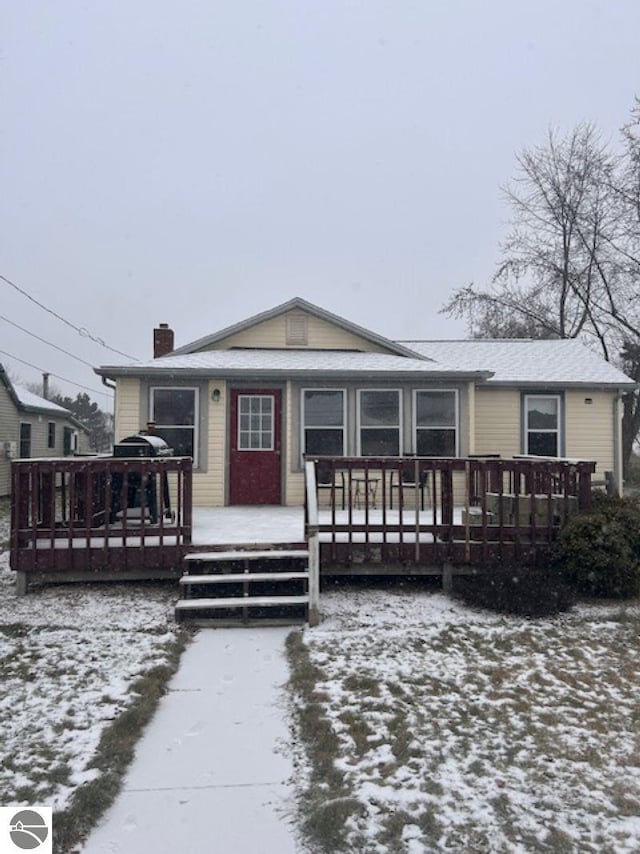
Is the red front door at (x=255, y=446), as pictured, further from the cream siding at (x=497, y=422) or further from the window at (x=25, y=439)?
the window at (x=25, y=439)

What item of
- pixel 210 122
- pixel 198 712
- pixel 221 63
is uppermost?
pixel 221 63

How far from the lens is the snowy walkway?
246 cm

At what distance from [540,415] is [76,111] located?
19.6 m

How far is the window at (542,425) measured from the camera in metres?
10.6

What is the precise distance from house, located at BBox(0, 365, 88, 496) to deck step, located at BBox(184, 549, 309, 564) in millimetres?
13251

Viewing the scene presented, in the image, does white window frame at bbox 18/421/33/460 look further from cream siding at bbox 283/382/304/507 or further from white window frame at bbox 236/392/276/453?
cream siding at bbox 283/382/304/507

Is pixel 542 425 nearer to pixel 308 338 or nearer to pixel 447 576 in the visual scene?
pixel 308 338

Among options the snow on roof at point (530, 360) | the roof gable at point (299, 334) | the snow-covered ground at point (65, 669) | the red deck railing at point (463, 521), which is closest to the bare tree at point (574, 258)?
the snow on roof at point (530, 360)

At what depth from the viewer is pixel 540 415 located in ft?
35.0

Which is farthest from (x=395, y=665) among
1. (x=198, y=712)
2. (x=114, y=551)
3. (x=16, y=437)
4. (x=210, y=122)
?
(x=210, y=122)

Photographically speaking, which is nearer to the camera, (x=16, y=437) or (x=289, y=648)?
(x=289, y=648)

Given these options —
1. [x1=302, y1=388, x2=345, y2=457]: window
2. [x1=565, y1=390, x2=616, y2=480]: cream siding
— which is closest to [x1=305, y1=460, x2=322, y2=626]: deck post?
[x1=302, y1=388, x2=345, y2=457]: window

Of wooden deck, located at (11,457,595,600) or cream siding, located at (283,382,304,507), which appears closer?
wooden deck, located at (11,457,595,600)

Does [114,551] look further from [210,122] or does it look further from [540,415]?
[210,122]
